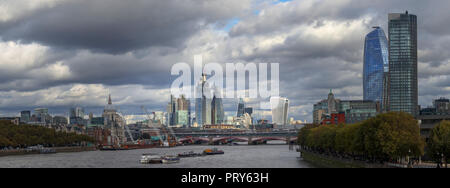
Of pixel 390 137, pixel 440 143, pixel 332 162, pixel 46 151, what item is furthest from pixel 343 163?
pixel 46 151

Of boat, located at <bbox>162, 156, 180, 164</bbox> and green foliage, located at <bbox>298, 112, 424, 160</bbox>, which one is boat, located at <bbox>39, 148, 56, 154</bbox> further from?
green foliage, located at <bbox>298, 112, 424, 160</bbox>

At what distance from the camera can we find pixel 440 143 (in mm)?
70750

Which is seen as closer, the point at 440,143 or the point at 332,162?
the point at 440,143

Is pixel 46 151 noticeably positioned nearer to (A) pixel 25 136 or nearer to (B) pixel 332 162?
(A) pixel 25 136

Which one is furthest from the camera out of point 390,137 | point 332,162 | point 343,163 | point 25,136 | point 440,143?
point 25,136

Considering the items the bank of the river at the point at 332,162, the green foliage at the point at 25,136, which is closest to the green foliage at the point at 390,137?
the bank of the river at the point at 332,162

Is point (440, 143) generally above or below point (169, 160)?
above

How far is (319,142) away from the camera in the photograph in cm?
12662
